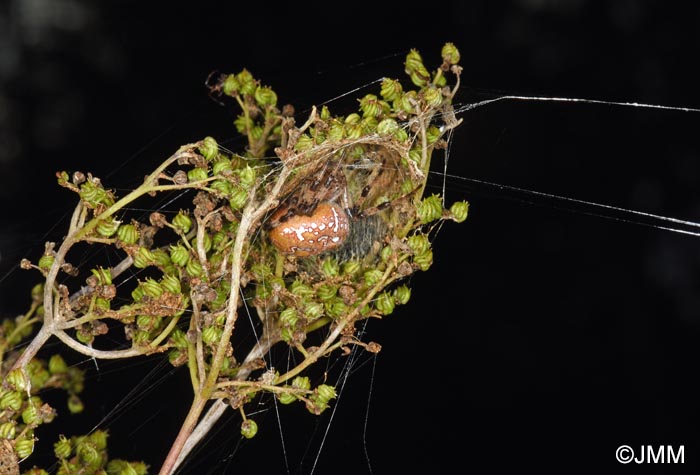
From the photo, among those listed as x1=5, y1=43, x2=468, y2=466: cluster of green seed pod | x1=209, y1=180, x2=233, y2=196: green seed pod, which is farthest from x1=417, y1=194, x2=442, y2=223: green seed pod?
x1=209, y1=180, x2=233, y2=196: green seed pod

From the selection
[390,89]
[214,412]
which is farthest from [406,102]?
[214,412]

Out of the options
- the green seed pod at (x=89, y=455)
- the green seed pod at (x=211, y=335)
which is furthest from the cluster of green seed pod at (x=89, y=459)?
the green seed pod at (x=211, y=335)

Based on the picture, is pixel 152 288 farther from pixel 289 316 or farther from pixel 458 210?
pixel 458 210

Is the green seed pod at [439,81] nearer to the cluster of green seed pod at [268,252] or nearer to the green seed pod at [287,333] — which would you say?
the cluster of green seed pod at [268,252]

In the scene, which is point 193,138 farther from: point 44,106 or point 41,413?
point 41,413

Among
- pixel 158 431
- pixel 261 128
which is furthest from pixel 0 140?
pixel 261 128

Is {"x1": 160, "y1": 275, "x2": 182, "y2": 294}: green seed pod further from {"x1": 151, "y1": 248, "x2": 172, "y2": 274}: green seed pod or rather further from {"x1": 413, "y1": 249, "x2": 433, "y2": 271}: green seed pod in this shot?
{"x1": 413, "y1": 249, "x2": 433, "y2": 271}: green seed pod
